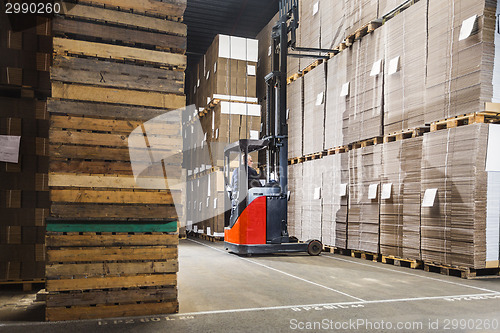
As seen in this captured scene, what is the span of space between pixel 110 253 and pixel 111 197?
1.50 ft

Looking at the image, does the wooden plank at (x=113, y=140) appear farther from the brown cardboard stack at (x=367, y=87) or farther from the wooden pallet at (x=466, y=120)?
the brown cardboard stack at (x=367, y=87)

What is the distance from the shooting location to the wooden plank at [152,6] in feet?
12.2

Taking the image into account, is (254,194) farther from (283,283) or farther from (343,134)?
(283,283)

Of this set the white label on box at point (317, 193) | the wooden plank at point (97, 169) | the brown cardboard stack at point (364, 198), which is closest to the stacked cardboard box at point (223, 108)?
the white label on box at point (317, 193)

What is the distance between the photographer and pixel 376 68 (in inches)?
271

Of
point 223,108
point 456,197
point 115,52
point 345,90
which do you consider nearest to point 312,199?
point 345,90

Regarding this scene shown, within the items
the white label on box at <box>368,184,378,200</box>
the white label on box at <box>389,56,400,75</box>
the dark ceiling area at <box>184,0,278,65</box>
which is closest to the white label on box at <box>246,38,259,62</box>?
the dark ceiling area at <box>184,0,278,65</box>

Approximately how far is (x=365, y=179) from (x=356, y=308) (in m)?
3.55

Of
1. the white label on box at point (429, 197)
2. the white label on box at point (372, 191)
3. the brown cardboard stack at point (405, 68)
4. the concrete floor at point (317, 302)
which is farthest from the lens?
the white label on box at point (372, 191)

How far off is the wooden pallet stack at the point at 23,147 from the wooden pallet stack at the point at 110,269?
4.62 ft

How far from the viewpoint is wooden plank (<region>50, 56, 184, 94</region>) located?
11.7 feet

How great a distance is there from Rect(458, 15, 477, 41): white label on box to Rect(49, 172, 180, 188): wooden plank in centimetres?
398

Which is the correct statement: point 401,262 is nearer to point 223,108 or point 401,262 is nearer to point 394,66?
point 394,66

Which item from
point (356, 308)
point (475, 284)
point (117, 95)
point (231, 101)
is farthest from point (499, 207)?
point (231, 101)
